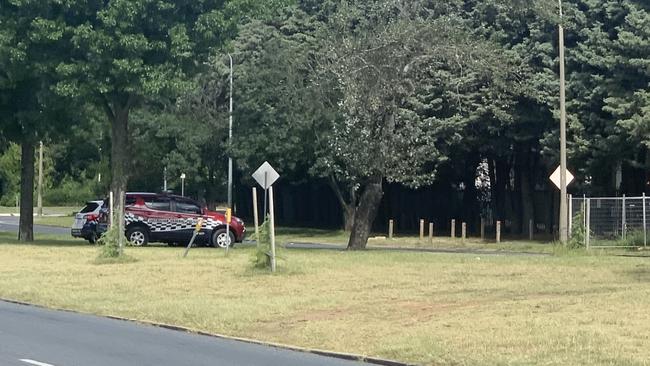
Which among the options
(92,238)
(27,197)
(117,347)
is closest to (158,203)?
(92,238)

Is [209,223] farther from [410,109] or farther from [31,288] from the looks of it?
[31,288]

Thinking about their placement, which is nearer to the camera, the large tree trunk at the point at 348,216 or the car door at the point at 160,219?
→ the car door at the point at 160,219

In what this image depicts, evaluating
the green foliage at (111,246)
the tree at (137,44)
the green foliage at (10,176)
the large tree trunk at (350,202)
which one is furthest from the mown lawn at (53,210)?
the green foliage at (111,246)

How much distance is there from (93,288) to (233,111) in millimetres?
32636

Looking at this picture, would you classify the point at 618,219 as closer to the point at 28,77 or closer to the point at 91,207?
the point at 91,207

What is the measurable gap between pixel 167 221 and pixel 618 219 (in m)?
14.8

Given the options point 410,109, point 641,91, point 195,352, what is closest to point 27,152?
point 410,109

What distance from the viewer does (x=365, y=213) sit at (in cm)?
3866

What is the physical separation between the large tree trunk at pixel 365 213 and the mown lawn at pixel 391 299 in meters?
5.17

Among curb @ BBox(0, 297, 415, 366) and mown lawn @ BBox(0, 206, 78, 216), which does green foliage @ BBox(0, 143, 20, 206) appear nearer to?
mown lawn @ BBox(0, 206, 78, 216)

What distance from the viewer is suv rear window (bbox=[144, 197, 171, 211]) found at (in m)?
39.3

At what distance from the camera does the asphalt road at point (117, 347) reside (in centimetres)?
1504

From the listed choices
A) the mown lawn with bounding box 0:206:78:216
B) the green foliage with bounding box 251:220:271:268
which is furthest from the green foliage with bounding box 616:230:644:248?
the mown lawn with bounding box 0:206:78:216

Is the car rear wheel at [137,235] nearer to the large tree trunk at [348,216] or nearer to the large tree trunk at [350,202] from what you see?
the large tree trunk at [350,202]
